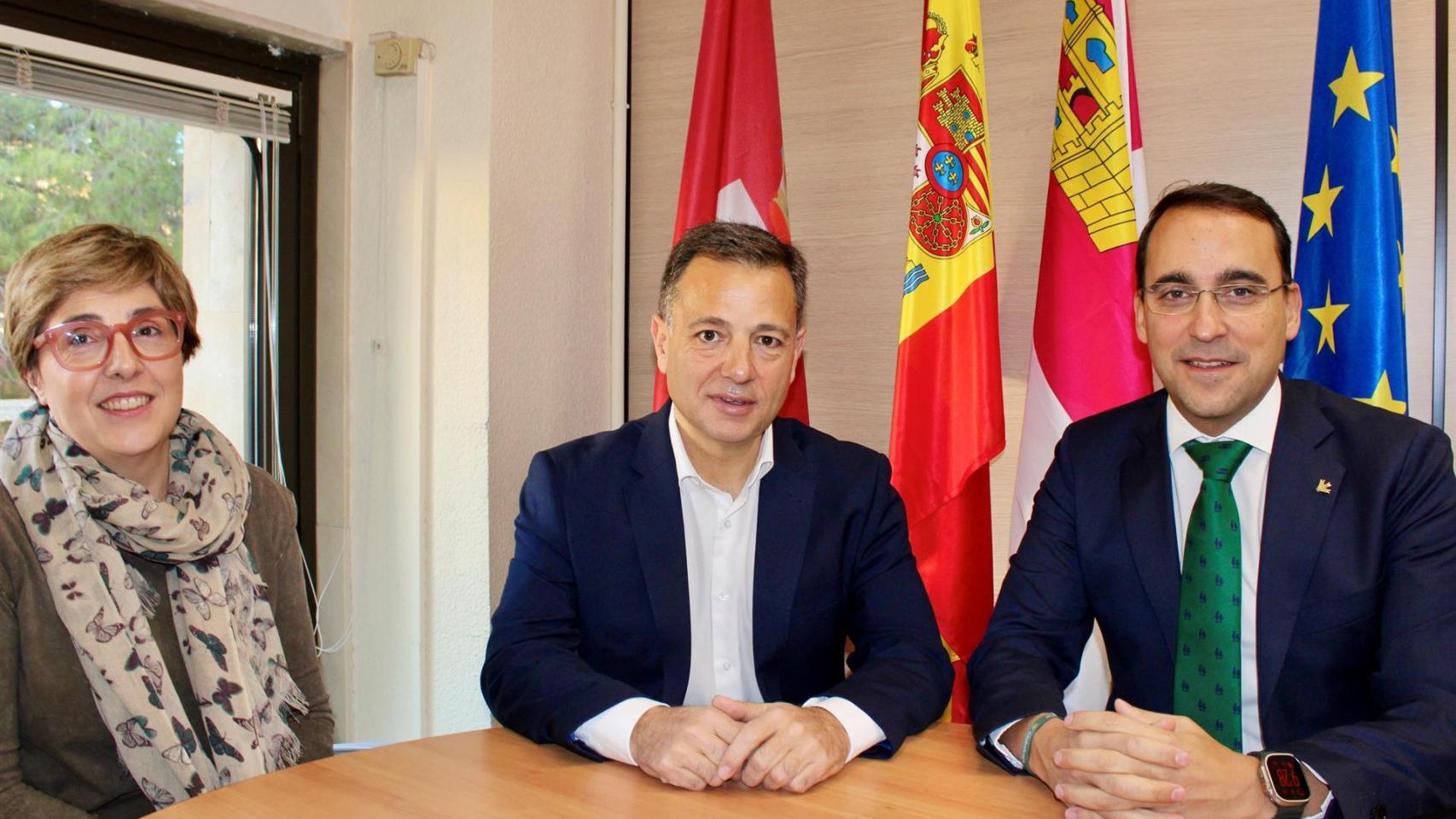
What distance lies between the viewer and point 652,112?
3438 mm

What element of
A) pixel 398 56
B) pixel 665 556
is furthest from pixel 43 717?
pixel 398 56

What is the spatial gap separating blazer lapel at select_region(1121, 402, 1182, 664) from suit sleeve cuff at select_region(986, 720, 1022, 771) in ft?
1.24

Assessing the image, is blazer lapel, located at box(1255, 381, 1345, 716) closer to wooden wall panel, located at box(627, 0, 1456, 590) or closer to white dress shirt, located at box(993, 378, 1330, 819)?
white dress shirt, located at box(993, 378, 1330, 819)

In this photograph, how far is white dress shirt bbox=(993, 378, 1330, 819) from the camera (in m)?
1.78

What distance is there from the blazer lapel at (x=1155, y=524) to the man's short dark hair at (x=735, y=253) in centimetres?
67

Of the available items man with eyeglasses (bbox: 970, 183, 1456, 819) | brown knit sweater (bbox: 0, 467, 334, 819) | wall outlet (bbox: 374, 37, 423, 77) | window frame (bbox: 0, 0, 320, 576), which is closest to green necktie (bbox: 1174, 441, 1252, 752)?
man with eyeglasses (bbox: 970, 183, 1456, 819)

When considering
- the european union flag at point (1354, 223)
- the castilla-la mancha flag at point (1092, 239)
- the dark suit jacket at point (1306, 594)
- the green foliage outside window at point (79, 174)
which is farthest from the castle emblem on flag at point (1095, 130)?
the green foliage outside window at point (79, 174)

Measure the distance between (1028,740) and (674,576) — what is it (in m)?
0.68

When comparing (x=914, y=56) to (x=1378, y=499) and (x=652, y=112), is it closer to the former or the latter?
(x=652, y=112)

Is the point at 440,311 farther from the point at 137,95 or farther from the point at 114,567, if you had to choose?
the point at 114,567

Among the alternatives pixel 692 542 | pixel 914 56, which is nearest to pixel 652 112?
pixel 914 56

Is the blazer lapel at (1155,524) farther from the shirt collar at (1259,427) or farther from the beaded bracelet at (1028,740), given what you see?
the beaded bracelet at (1028,740)

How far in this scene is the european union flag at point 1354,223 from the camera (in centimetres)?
226

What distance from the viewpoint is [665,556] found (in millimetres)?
1996
